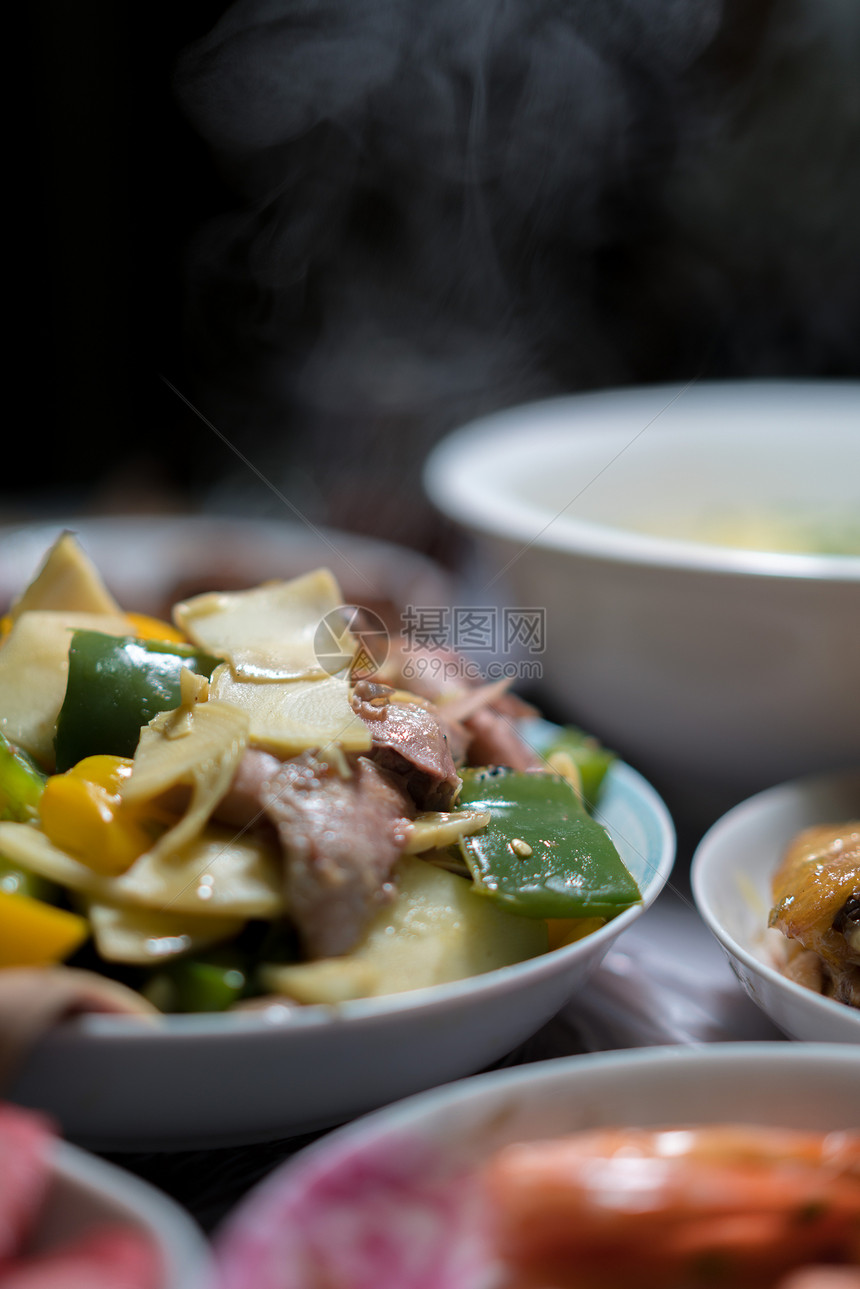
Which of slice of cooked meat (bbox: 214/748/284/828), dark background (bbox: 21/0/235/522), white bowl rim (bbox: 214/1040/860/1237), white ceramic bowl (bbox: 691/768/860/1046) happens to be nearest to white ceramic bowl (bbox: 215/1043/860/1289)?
white bowl rim (bbox: 214/1040/860/1237)

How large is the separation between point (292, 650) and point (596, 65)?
1.68 m

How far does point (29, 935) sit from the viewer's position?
25.0 inches

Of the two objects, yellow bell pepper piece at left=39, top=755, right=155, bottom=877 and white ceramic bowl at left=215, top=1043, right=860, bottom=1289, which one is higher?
yellow bell pepper piece at left=39, top=755, right=155, bottom=877

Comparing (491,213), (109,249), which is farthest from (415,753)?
(109,249)

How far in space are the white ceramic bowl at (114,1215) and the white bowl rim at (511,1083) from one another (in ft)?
0.09

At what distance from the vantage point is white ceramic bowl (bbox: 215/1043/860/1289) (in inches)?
19.0

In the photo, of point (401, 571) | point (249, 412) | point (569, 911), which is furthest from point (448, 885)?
point (249, 412)

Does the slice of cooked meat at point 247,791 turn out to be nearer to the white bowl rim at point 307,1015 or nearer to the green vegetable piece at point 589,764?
the white bowl rim at point 307,1015

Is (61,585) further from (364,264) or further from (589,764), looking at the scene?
(364,264)

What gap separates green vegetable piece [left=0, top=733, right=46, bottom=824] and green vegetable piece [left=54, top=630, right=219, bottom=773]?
0.04m

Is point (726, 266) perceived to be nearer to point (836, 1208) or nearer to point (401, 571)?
point (401, 571)

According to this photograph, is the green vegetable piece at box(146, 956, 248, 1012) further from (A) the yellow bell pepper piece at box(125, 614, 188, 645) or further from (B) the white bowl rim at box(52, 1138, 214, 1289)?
(A) the yellow bell pepper piece at box(125, 614, 188, 645)

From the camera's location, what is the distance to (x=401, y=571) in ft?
5.00

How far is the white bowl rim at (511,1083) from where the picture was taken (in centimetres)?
50
